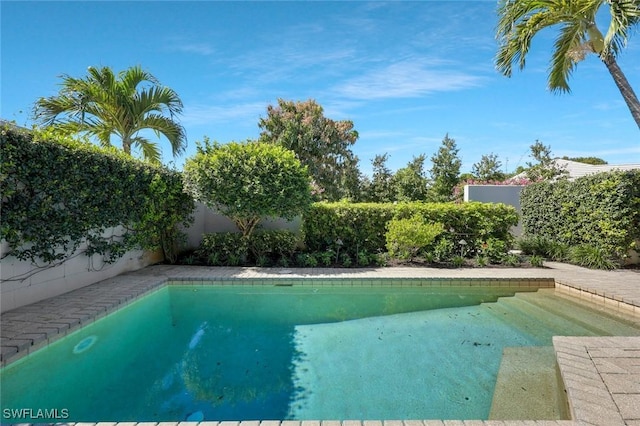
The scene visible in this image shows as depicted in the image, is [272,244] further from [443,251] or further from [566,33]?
[566,33]

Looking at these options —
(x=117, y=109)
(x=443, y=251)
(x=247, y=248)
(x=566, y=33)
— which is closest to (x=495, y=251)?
(x=443, y=251)

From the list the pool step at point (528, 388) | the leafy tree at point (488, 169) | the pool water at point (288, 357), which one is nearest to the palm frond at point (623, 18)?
the pool water at point (288, 357)

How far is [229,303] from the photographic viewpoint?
6.89m

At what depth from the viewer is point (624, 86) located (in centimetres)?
874

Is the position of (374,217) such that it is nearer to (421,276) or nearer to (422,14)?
(421,276)

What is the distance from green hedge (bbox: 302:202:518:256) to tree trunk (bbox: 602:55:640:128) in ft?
12.2

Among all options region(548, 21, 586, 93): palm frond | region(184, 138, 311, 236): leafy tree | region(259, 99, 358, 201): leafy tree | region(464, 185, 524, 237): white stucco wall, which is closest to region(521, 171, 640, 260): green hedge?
region(548, 21, 586, 93): palm frond

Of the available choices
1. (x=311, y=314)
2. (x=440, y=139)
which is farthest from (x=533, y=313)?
(x=440, y=139)

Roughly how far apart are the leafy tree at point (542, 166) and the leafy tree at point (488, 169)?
223 cm

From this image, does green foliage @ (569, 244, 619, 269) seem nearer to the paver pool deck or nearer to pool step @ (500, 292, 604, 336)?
the paver pool deck

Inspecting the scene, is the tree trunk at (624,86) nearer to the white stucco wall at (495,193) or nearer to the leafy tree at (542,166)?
the white stucco wall at (495,193)

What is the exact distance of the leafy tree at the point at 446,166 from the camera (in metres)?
21.1

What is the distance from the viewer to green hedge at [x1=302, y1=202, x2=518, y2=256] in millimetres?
10367

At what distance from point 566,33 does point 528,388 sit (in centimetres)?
905
